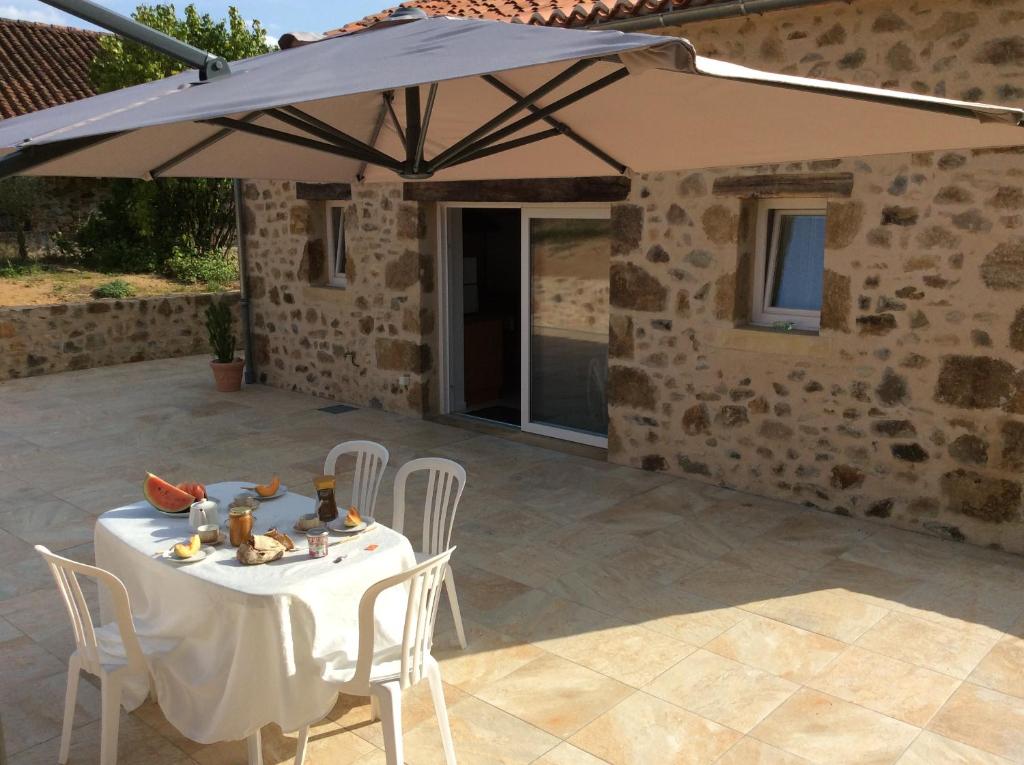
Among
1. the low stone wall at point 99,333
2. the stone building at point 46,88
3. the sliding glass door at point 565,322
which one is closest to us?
the sliding glass door at point 565,322

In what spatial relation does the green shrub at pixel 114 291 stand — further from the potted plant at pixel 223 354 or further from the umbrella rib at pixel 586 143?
the umbrella rib at pixel 586 143

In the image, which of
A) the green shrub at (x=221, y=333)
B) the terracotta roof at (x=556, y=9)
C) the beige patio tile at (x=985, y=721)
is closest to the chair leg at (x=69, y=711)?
the beige patio tile at (x=985, y=721)

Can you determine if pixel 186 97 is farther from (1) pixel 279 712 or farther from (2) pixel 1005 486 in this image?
(2) pixel 1005 486

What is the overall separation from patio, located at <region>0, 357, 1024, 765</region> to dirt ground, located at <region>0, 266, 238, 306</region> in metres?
5.49

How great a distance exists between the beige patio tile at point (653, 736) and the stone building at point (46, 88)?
44.1ft

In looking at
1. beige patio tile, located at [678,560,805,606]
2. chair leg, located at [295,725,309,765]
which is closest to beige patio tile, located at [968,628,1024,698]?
beige patio tile, located at [678,560,805,606]

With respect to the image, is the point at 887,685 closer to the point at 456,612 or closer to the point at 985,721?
the point at 985,721

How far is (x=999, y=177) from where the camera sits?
4973 millimetres

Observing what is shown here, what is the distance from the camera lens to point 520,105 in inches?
123

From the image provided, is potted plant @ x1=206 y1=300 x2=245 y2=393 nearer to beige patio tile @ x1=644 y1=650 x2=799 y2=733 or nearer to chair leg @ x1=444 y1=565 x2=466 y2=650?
chair leg @ x1=444 y1=565 x2=466 y2=650

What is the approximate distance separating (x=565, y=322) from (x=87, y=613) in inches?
199

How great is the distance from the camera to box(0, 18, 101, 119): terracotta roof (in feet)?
53.3

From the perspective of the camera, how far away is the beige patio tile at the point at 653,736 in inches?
128

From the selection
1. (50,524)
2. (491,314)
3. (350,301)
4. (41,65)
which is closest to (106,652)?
(50,524)
